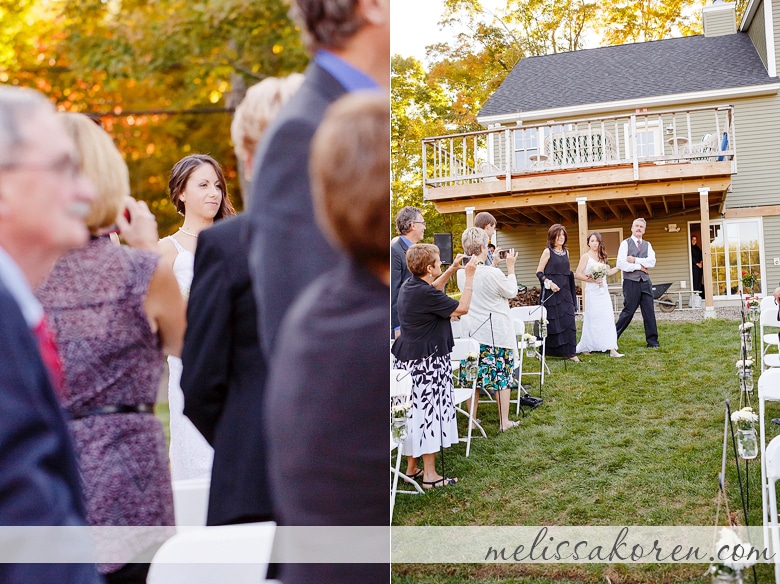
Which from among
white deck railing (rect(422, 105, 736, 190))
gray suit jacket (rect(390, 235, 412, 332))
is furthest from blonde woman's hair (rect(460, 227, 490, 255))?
gray suit jacket (rect(390, 235, 412, 332))

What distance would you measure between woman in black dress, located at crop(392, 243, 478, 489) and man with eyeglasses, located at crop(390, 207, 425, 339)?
0.04 metres

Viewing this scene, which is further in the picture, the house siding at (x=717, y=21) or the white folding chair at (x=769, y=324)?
the house siding at (x=717, y=21)

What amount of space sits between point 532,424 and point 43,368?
1.80 m

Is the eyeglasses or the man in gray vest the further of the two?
the man in gray vest

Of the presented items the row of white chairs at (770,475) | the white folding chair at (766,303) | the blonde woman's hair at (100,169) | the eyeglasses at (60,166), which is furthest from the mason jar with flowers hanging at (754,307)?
the eyeglasses at (60,166)

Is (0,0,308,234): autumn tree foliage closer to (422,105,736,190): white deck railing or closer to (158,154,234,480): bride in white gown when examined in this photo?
(158,154,234,480): bride in white gown

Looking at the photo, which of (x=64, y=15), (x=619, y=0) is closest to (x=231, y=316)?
(x=64, y=15)

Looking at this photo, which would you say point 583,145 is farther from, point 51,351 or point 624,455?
point 51,351

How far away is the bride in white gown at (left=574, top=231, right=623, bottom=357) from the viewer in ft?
7.65

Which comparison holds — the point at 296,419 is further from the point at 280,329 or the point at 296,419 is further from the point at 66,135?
the point at 66,135

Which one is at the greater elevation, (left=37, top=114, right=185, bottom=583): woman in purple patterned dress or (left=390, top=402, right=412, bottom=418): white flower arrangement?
(left=37, top=114, right=185, bottom=583): woman in purple patterned dress

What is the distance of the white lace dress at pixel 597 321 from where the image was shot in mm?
2326

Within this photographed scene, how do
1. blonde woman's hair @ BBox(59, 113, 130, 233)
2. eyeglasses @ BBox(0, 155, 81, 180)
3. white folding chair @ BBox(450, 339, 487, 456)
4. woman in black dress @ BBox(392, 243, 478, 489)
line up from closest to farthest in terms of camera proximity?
eyeglasses @ BBox(0, 155, 81, 180), blonde woman's hair @ BBox(59, 113, 130, 233), woman in black dress @ BBox(392, 243, 478, 489), white folding chair @ BBox(450, 339, 487, 456)

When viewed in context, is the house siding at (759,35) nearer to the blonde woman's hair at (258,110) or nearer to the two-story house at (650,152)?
the two-story house at (650,152)
